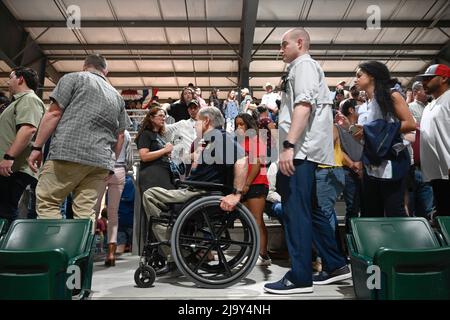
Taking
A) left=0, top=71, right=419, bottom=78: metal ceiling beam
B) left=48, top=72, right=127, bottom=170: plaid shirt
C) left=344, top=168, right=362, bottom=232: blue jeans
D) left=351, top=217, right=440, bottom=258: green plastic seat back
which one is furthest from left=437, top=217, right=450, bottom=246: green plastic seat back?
left=0, top=71, right=419, bottom=78: metal ceiling beam

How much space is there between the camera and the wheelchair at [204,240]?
7.04 feet

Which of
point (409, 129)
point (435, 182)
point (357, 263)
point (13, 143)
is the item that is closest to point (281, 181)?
point (357, 263)

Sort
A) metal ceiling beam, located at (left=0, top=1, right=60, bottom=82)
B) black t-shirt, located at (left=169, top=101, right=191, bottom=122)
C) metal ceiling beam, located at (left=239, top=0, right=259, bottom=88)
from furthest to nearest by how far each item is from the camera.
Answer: metal ceiling beam, located at (left=0, top=1, right=60, bottom=82) → metal ceiling beam, located at (left=239, top=0, right=259, bottom=88) → black t-shirt, located at (left=169, top=101, right=191, bottom=122)

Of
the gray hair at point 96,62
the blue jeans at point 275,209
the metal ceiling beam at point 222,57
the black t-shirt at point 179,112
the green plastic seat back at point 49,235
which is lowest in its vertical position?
the green plastic seat back at point 49,235

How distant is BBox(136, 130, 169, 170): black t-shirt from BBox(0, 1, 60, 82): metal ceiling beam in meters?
7.79

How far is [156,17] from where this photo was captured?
9.40 metres

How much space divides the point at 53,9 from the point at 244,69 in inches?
191

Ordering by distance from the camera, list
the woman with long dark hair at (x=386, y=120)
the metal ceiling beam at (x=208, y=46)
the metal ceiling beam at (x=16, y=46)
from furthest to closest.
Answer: the metal ceiling beam at (x=208, y=46), the metal ceiling beam at (x=16, y=46), the woman with long dark hair at (x=386, y=120)

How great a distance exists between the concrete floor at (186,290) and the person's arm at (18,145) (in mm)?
837

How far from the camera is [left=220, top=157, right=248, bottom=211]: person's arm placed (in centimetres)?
216

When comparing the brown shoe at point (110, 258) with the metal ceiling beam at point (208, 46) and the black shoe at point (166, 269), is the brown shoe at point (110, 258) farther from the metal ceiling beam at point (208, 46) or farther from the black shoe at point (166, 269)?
the metal ceiling beam at point (208, 46)

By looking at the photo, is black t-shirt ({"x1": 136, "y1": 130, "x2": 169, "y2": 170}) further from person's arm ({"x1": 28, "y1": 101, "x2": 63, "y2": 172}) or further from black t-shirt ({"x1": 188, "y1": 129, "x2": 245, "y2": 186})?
person's arm ({"x1": 28, "y1": 101, "x2": 63, "y2": 172})

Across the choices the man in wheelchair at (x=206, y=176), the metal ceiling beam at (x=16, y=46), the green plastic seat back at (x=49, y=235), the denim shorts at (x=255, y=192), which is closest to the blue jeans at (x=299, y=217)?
the man in wheelchair at (x=206, y=176)

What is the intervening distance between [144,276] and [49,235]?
0.59 meters
